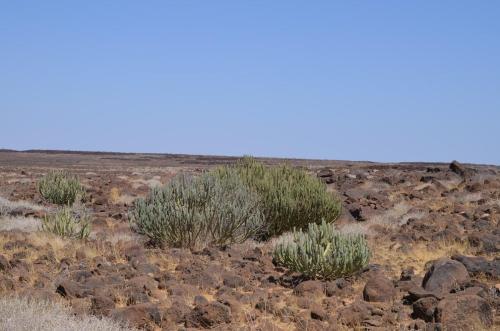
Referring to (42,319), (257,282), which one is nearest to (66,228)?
(257,282)

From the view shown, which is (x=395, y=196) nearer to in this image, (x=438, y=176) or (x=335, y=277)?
(x=438, y=176)

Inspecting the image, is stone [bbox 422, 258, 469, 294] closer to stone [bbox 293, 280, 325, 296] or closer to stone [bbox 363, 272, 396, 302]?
stone [bbox 363, 272, 396, 302]

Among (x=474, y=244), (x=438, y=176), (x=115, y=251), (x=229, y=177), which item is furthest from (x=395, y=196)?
(x=115, y=251)

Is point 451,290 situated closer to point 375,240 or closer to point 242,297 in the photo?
point 242,297

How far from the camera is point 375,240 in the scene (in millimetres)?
12312

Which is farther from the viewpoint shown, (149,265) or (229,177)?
(229,177)

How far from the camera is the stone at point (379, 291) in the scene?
7453mm

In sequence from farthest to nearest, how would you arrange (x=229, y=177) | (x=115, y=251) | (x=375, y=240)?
(x=229, y=177) → (x=375, y=240) → (x=115, y=251)

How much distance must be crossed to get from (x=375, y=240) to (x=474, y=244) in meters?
1.95

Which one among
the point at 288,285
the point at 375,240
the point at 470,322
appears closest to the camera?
the point at 470,322

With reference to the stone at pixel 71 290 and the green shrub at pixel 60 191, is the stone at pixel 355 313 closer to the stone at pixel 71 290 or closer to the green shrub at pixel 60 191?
the stone at pixel 71 290

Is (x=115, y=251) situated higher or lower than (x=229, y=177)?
lower

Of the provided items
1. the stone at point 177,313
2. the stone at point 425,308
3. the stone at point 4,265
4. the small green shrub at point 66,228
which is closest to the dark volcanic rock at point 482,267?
the stone at point 425,308

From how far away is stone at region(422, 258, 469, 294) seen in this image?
7473 millimetres
